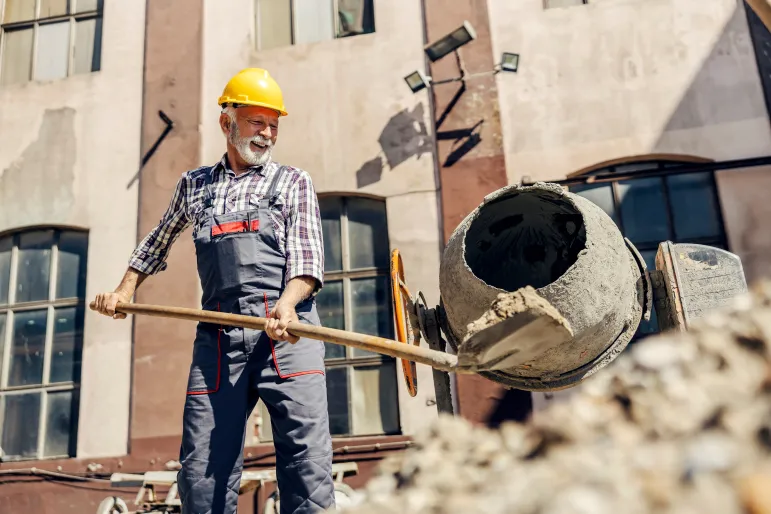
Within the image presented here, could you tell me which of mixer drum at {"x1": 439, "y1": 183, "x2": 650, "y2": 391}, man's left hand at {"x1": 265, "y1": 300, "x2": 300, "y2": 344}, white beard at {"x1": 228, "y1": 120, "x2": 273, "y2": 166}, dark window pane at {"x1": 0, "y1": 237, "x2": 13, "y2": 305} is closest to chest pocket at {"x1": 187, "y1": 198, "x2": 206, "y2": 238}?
white beard at {"x1": 228, "y1": 120, "x2": 273, "y2": 166}

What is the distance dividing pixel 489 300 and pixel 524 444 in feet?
6.44

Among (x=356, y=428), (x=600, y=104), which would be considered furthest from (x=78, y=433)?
(x=600, y=104)

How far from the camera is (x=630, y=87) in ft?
18.8

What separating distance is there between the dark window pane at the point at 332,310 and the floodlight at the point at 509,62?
2261 mm

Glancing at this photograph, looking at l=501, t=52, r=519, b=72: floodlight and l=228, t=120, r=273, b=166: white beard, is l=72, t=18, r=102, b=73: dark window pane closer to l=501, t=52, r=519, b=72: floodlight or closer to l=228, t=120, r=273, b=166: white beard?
l=501, t=52, r=519, b=72: floodlight

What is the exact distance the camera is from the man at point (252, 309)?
8.30 feet

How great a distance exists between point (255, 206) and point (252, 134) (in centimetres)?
37

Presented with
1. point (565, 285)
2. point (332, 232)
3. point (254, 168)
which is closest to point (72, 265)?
point (332, 232)

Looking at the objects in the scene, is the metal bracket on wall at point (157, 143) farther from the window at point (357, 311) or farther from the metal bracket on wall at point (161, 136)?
the window at point (357, 311)

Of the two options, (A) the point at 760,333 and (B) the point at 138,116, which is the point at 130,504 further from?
(A) the point at 760,333

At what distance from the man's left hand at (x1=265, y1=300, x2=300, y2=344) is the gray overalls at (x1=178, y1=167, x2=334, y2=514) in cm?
14

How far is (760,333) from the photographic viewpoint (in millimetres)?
946

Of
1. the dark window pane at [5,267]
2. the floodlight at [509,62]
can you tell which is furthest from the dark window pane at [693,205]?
the dark window pane at [5,267]

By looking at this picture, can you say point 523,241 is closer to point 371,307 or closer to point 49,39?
point 371,307
